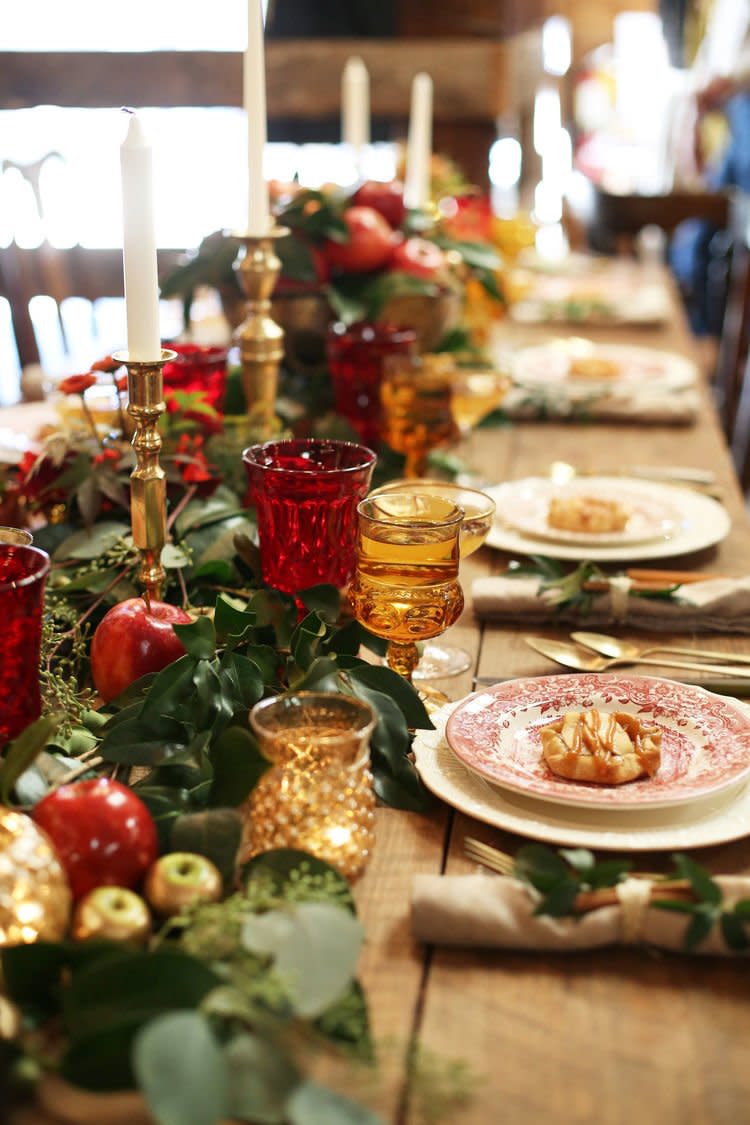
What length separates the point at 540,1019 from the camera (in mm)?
656

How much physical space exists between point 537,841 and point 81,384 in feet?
2.07

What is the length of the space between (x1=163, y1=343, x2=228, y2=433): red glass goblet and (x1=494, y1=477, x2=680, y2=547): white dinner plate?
349 millimetres

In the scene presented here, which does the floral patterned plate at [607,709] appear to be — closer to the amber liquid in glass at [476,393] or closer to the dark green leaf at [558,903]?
the dark green leaf at [558,903]

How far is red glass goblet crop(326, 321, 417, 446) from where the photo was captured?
1625 mm

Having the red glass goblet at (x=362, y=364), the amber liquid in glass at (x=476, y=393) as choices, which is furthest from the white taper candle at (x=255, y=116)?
the amber liquid in glass at (x=476, y=393)

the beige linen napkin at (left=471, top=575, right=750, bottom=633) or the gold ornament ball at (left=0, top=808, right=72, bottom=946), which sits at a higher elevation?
the gold ornament ball at (left=0, top=808, right=72, bottom=946)

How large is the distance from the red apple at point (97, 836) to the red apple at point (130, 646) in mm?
225

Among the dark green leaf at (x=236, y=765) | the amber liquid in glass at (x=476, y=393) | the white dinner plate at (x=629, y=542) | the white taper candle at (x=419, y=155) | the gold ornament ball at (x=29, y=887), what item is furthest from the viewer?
the white taper candle at (x=419, y=155)

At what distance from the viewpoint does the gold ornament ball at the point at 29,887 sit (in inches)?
25.7

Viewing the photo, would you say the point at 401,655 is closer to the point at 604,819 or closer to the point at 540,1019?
the point at 604,819

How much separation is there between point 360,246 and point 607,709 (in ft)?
3.53

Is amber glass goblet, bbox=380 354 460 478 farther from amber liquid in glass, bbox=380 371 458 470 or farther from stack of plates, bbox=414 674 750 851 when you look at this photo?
stack of plates, bbox=414 674 750 851

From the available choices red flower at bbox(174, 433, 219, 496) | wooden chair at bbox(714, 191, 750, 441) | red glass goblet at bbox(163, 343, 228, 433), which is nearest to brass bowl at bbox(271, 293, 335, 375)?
red glass goblet at bbox(163, 343, 228, 433)

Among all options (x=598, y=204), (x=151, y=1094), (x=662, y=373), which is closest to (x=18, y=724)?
(x=151, y=1094)
